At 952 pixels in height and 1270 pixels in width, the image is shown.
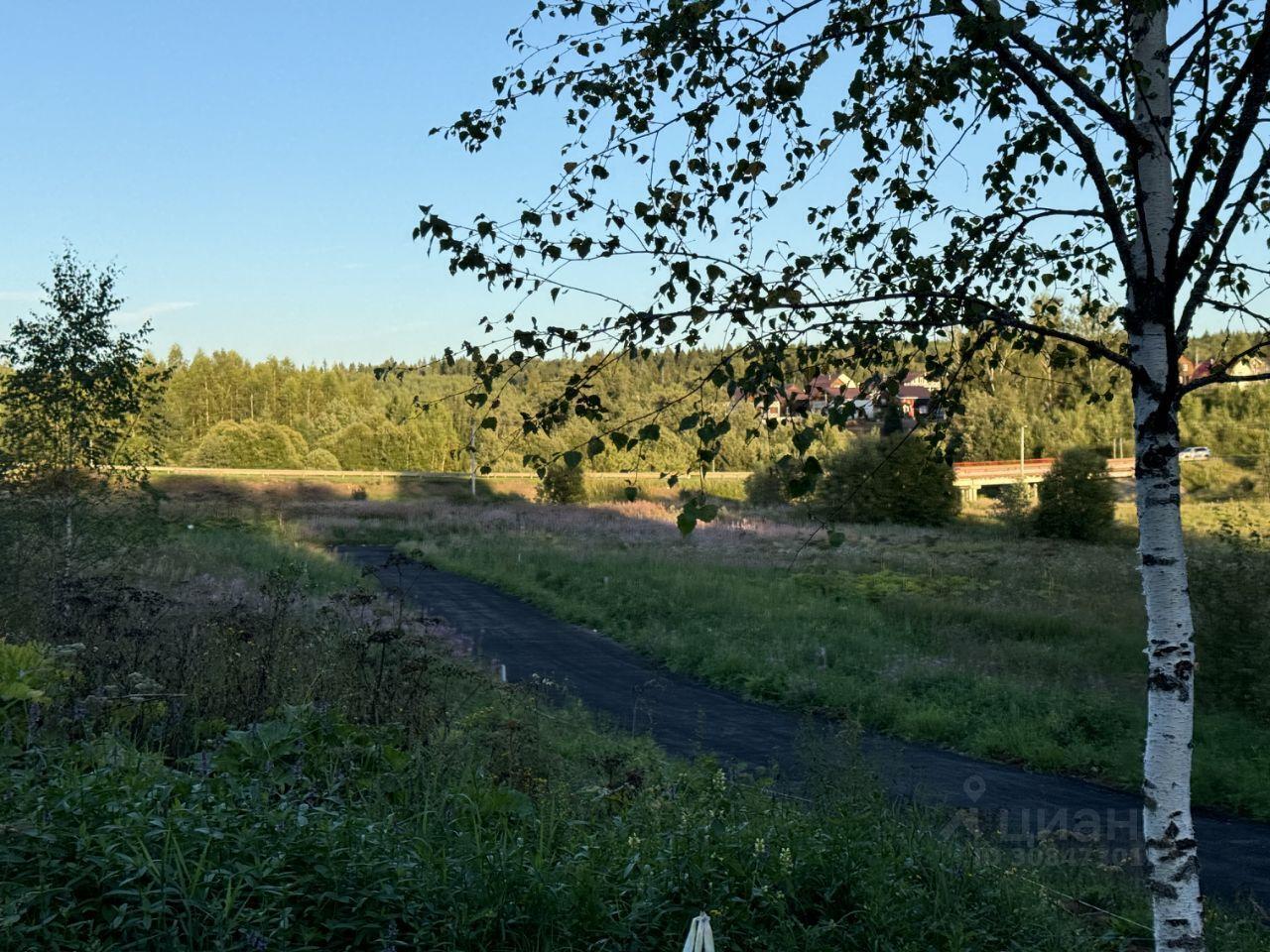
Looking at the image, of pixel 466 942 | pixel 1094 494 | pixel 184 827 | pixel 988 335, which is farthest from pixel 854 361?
pixel 1094 494

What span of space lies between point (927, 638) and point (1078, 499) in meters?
23.4

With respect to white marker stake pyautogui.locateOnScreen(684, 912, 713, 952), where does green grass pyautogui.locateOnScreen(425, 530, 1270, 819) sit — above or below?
below

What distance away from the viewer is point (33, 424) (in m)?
14.8

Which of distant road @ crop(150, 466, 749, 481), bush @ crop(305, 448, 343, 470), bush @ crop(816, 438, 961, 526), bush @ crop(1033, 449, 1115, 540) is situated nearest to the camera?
bush @ crop(1033, 449, 1115, 540)

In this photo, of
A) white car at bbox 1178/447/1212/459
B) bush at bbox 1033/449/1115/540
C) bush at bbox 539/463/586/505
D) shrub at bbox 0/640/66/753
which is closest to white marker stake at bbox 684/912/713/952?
shrub at bbox 0/640/66/753

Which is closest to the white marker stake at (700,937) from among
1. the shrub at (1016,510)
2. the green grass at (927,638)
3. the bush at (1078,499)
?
the green grass at (927,638)

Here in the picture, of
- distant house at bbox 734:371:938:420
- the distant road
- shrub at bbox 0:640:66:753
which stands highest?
distant house at bbox 734:371:938:420

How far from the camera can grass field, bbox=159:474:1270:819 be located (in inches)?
544

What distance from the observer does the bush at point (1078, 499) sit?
4078cm

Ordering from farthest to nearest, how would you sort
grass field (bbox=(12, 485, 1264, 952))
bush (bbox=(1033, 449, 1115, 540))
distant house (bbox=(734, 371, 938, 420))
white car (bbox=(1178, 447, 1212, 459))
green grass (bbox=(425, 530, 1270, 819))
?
white car (bbox=(1178, 447, 1212, 459)) < bush (bbox=(1033, 449, 1115, 540)) < green grass (bbox=(425, 530, 1270, 819)) < distant house (bbox=(734, 371, 938, 420)) < grass field (bbox=(12, 485, 1264, 952))

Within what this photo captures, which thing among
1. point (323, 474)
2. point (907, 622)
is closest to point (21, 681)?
point (907, 622)

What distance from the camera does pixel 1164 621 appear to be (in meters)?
4.20

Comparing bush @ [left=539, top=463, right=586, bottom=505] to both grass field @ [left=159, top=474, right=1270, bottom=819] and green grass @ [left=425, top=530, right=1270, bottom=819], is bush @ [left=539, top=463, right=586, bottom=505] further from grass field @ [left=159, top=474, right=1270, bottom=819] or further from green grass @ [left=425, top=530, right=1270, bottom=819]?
green grass @ [left=425, top=530, right=1270, bottom=819]

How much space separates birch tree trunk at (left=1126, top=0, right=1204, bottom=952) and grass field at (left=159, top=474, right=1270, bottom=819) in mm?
1549
